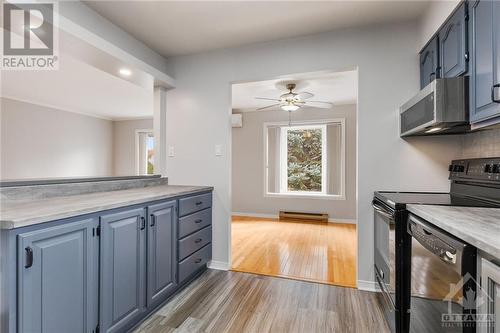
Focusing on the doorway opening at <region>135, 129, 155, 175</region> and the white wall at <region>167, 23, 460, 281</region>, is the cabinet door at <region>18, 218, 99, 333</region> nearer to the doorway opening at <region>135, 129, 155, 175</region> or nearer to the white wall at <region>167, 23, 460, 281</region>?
the white wall at <region>167, 23, 460, 281</region>

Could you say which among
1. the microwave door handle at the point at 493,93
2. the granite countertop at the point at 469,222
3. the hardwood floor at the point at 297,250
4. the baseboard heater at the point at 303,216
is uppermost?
the microwave door handle at the point at 493,93

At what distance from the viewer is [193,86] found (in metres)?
2.82

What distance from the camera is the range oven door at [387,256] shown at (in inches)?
61.3

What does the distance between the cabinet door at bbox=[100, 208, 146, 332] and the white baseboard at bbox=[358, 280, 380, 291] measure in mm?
1809

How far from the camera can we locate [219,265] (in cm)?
269

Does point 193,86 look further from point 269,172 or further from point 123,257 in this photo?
point 269,172

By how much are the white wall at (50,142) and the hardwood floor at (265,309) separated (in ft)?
14.5

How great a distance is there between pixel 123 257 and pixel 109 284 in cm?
16

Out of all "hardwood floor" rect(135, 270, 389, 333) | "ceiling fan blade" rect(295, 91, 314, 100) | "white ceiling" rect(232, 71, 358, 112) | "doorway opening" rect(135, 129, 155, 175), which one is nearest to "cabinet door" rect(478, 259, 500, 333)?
"hardwood floor" rect(135, 270, 389, 333)

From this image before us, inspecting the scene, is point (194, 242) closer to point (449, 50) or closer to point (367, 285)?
point (367, 285)

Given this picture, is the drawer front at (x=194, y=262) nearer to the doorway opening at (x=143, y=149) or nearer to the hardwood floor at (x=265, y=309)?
the hardwood floor at (x=265, y=309)

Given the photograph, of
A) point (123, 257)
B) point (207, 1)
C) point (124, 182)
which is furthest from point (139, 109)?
point (123, 257)

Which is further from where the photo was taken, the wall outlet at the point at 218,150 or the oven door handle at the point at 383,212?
the wall outlet at the point at 218,150

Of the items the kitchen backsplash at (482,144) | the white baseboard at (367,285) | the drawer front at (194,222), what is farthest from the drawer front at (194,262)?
the kitchen backsplash at (482,144)
